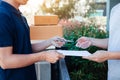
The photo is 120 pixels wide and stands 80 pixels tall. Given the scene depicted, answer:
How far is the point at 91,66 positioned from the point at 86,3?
4984 millimetres

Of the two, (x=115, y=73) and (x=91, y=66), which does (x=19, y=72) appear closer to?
(x=115, y=73)

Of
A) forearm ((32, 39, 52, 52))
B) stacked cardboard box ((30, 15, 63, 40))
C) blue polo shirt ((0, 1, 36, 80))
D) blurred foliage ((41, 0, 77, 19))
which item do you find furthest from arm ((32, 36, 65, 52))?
blurred foliage ((41, 0, 77, 19))

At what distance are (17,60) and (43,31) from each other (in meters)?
1.57

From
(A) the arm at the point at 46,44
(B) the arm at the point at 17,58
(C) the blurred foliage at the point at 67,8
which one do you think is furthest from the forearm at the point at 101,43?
(C) the blurred foliage at the point at 67,8

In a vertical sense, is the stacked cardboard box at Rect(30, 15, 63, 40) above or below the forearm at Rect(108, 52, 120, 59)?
above

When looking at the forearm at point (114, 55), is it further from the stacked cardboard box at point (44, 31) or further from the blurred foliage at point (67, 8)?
the blurred foliage at point (67, 8)

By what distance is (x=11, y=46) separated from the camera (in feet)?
6.63

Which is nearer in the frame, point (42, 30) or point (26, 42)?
point (26, 42)

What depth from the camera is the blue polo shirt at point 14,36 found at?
1.99 metres

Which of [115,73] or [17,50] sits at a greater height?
[17,50]

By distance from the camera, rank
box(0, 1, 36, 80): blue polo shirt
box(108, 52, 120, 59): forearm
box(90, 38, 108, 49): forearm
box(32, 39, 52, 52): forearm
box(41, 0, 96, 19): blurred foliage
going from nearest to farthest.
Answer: box(0, 1, 36, 80): blue polo shirt
box(108, 52, 120, 59): forearm
box(32, 39, 52, 52): forearm
box(90, 38, 108, 49): forearm
box(41, 0, 96, 19): blurred foliage

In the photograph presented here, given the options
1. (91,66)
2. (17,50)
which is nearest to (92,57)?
(17,50)

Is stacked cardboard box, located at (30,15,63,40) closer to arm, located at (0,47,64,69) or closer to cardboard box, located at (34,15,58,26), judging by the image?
cardboard box, located at (34,15,58,26)

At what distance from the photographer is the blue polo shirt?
199 cm
